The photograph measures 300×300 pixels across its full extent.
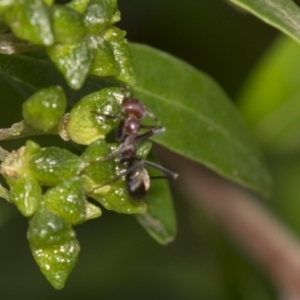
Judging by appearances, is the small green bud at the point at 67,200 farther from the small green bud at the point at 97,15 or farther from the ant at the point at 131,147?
the small green bud at the point at 97,15

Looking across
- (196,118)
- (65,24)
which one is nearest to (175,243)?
(196,118)

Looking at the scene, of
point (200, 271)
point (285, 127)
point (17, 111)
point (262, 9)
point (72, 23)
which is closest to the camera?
point (72, 23)

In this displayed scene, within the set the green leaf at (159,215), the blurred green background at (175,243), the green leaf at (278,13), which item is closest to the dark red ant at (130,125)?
the green leaf at (278,13)

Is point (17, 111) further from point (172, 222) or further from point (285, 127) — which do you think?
point (285, 127)

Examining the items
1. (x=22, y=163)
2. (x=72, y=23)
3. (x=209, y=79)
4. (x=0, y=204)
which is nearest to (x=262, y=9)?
(x=72, y=23)

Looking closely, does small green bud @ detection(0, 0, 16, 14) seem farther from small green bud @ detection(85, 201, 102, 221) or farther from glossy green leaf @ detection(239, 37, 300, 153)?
glossy green leaf @ detection(239, 37, 300, 153)

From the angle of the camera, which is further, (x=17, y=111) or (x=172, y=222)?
(x=17, y=111)

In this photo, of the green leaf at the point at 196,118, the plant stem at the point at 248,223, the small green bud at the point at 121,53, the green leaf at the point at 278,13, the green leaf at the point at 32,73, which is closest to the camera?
the small green bud at the point at 121,53
